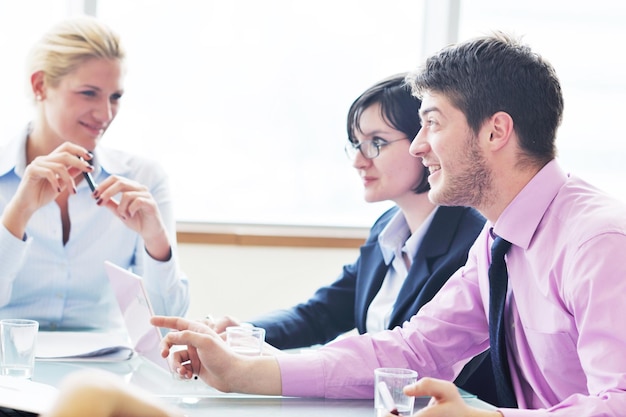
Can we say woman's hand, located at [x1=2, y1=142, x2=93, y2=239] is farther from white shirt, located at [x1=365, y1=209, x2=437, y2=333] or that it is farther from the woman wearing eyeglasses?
white shirt, located at [x1=365, y1=209, x2=437, y2=333]

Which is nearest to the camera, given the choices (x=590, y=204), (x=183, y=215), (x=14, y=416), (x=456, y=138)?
(x=14, y=416)

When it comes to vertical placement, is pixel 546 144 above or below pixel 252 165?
above

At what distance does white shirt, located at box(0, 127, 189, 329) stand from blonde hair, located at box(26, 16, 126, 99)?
226mm

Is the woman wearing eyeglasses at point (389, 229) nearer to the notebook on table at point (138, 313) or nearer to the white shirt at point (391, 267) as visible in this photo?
the white shirt at point (391, 267)

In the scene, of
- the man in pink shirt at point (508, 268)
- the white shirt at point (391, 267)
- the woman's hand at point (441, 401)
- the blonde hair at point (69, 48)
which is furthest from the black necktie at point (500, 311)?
the blonde hair at point (69, 48)

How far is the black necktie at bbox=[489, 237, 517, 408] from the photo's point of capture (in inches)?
63.5

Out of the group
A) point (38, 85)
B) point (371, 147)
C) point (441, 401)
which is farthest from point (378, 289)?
point (38, 85)

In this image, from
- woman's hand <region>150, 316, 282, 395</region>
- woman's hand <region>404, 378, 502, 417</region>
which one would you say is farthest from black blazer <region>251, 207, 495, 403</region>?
woman's hand <region>404, 378, 502, 417</region>

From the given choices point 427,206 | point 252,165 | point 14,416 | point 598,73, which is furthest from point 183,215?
point 14,416

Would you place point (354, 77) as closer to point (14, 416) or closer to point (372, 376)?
point (372, 376)

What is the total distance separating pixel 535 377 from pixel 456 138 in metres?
0.50

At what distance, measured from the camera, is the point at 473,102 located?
169cm

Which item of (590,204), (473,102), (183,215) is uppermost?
(473,102)

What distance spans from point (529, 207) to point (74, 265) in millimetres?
1390
